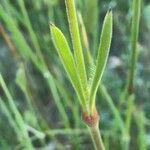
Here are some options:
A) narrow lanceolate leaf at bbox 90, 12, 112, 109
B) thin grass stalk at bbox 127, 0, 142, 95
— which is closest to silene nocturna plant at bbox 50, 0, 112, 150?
narrow lanceolate leaf at bbox 90, 12, 112, 109

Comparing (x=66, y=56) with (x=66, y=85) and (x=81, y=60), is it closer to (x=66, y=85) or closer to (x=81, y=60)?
(x=81, y=60)

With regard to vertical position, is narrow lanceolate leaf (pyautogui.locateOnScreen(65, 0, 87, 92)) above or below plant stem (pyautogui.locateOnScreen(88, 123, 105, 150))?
above

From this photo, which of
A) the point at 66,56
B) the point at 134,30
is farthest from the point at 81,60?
the point at 134,30

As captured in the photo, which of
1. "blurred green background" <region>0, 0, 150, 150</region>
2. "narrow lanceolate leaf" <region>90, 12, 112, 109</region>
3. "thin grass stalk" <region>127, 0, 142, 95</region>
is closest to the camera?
"narrow lanceolate leaf" <region>90, 12, 112, 109</region>

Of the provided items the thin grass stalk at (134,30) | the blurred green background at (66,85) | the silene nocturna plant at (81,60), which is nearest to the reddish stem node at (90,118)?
the silene nocturna plant at (81,60)

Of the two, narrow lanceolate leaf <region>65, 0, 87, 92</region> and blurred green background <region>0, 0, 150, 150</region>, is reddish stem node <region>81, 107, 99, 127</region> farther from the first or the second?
blurred green background <region>0, 0, 150, 150</region>

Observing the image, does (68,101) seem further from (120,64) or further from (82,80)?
(82,80)

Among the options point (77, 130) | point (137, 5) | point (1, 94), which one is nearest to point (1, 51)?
point (1, 94)

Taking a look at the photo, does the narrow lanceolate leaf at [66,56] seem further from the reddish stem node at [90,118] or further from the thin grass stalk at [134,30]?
the thin grass stalk at [134,30]
